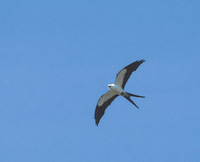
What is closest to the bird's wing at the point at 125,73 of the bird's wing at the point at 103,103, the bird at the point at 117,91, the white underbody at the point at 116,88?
the bird at the point at 117,91

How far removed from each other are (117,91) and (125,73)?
4.11 feet

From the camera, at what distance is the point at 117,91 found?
30.4 meters

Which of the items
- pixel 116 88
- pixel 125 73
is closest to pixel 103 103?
pixel 116 88

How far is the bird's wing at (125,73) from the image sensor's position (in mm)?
29578

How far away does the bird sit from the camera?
2973cm

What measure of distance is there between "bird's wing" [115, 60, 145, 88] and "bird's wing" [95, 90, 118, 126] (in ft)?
3.90

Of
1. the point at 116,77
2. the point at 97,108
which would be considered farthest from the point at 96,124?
the point at 116,77

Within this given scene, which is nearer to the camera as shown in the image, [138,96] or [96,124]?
[138,96]

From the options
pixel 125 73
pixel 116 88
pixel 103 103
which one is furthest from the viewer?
pixel 103 103

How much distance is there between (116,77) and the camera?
30219 mm

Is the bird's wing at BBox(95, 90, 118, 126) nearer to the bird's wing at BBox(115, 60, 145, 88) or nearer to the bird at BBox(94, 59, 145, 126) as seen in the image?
the bird at BBox(94, 59, 145, 126)

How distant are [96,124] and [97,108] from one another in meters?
1.07

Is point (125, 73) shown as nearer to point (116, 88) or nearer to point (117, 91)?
point (116, 88)

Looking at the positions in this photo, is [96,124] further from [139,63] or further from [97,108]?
[139,63]
